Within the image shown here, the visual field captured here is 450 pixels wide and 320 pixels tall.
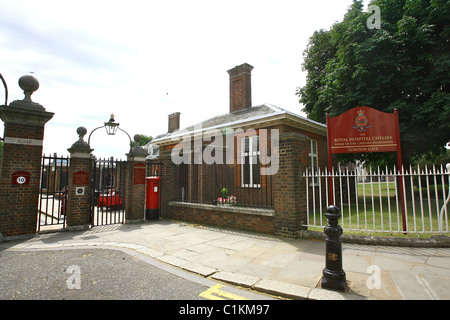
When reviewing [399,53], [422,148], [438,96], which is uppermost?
[399,53]

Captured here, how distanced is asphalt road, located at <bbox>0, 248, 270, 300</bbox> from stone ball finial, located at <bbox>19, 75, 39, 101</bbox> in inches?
174

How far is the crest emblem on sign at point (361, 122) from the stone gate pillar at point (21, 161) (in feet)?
28.0

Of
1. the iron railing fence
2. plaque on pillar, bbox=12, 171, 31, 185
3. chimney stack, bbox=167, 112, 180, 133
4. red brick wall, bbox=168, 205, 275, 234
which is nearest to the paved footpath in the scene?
red brick wall, bbox=168, 205, 275, 234

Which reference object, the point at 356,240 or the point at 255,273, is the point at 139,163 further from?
the point at 356,240

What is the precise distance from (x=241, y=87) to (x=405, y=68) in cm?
849

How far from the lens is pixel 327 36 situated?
16.0 metres

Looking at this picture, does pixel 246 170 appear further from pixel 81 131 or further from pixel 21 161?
pixel 21 161

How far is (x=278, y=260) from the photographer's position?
4344 millimetres

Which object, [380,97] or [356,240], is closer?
[356,240]

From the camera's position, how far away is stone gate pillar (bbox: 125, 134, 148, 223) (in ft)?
28.4

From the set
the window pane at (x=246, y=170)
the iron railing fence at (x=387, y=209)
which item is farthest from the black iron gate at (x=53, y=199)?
the window pane at (x=246, y=170)

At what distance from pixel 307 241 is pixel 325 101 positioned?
10.9 metres
